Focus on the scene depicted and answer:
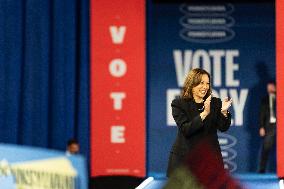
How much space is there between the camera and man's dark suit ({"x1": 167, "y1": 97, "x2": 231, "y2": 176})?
3.96 meters

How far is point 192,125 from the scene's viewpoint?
3961 millimetres

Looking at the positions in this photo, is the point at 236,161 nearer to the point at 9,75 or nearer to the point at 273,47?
the point at 273,47

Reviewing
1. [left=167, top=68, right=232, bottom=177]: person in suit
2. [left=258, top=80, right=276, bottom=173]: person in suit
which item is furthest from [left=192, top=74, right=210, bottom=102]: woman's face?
[left=258, top=80, right=276, bottom=173]: person in suit

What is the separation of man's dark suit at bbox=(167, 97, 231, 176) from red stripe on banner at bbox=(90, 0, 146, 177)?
13.8ft

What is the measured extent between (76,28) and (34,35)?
1.51 ft

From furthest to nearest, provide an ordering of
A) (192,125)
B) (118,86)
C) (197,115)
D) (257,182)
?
(118,86) → (257,182) → (197,115) → (192,125)

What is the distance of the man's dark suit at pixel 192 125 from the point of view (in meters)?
3.96

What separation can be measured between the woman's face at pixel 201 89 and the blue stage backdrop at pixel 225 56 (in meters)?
5.26

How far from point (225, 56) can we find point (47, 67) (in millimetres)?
2386

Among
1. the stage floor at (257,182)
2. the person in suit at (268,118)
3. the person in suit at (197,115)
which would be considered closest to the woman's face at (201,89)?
the person in suit at (197,115)
